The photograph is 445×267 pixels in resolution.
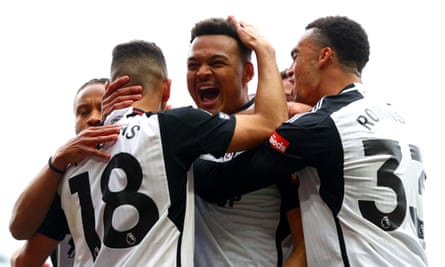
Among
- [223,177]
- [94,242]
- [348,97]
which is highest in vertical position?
[348,97]

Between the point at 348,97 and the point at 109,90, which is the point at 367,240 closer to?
the point at 348,97

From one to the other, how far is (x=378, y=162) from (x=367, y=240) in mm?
321

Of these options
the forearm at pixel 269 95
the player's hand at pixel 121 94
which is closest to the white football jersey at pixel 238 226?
the forearm at pixel 269 95

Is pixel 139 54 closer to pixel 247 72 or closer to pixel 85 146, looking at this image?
pixel 85 146

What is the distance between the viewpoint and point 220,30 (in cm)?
322

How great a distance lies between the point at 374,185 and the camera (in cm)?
265

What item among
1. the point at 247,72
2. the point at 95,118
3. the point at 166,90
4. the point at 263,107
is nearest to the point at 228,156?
the point at 263,107

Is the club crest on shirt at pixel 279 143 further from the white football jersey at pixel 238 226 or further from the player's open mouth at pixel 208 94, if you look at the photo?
the player's open mouth at pixel 208 94

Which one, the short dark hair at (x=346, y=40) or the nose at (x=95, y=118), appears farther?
the nose at (x=95, y=118)

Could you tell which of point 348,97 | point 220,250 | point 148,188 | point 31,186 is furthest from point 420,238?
point 31,186

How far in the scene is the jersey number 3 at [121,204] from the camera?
2521mm

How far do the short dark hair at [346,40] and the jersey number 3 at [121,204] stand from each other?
109cm

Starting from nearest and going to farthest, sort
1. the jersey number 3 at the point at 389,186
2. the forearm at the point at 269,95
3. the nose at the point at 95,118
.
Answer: the jersey number 3 at the point at 389,186, the forearm at the point at 269,95, the nose at the point at 95,118

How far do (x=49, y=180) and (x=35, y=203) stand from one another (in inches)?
5.0
